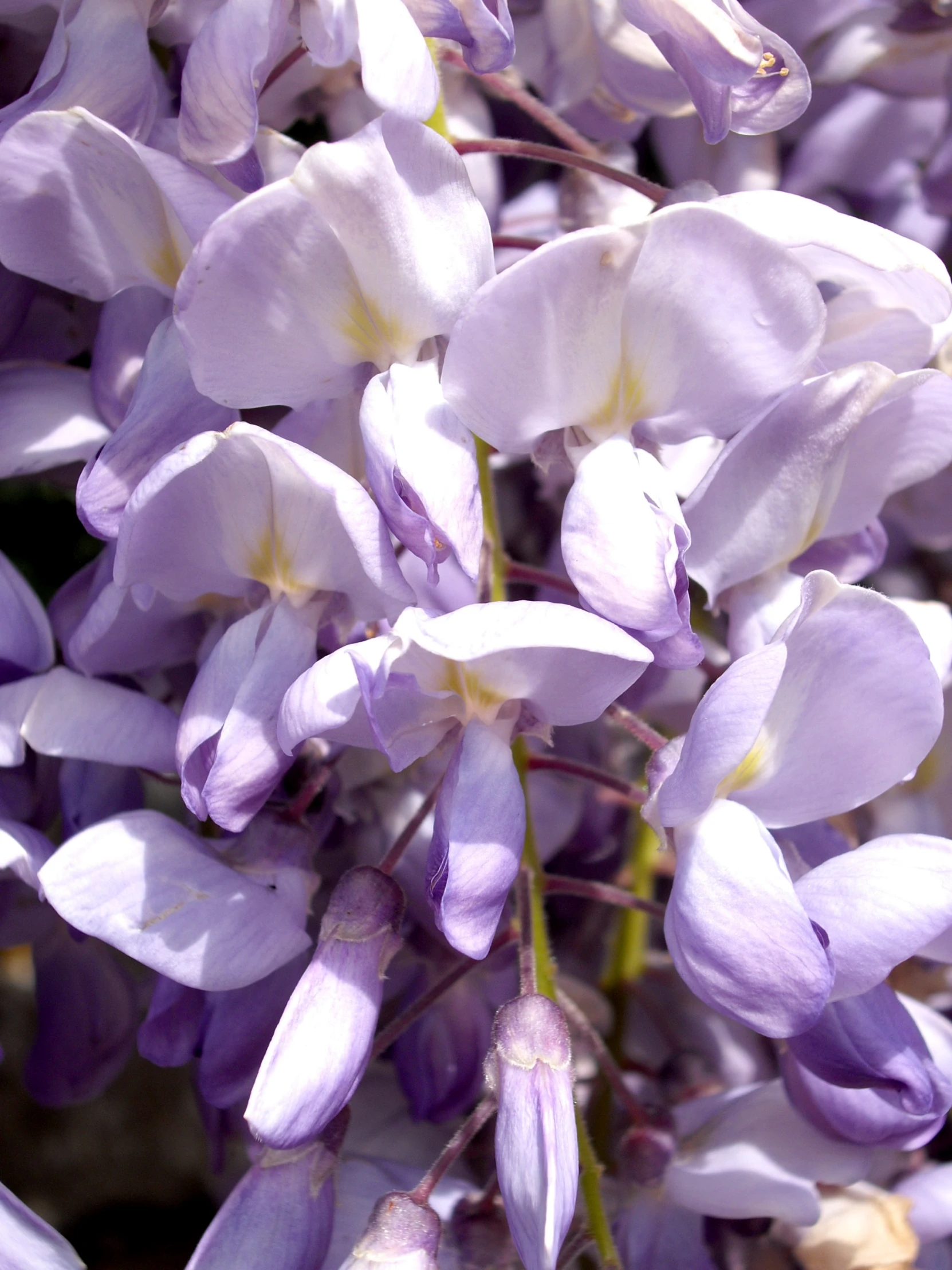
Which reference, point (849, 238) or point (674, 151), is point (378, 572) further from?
point (674, 151)

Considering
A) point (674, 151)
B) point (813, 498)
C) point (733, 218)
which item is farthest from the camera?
point (674, 151)

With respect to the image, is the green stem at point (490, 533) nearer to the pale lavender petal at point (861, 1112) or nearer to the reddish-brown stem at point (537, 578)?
the reddish-brown stem at point (537, 578)

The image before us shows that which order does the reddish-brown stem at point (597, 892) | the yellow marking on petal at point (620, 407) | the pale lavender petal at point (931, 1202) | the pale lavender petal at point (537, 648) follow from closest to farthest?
the pale lavender petal at point (537, 648) < the yellow marking on petal at point (620, 407) < the reddish-brown stem at point (597, 892) < the pale lavender petal at point (931, 1202)

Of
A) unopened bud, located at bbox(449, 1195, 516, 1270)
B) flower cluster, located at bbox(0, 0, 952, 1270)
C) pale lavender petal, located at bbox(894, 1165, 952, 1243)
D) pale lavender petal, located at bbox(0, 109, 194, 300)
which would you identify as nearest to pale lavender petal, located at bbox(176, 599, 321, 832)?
flower cluster, located at bbox(0, 0, 952, 1270)

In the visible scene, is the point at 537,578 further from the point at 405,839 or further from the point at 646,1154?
the point at 646,1154

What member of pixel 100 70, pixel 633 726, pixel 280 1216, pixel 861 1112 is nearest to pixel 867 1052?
pixel 861 1112

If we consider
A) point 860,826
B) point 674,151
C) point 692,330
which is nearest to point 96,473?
point 692,330

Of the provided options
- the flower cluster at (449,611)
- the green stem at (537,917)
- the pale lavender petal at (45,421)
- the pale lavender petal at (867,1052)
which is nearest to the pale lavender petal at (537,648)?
the flower cluster at (449,611)
